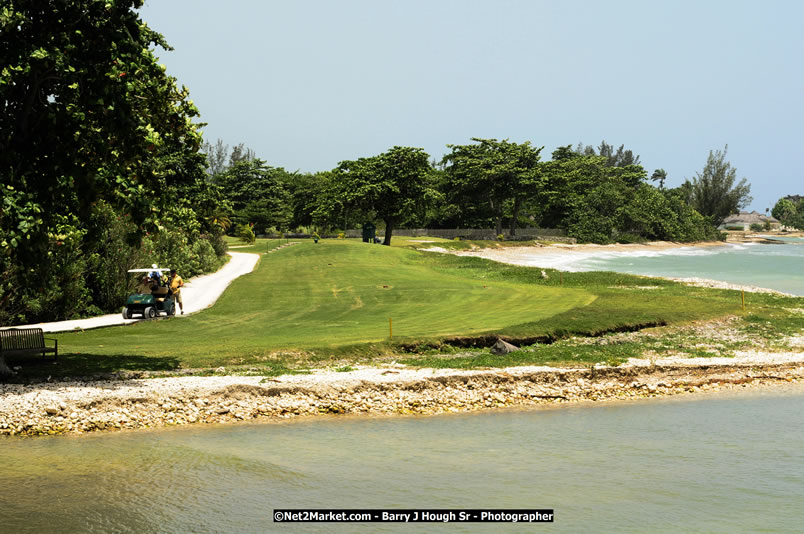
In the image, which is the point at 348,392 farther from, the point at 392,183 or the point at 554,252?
the point at 554,252

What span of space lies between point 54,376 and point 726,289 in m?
41.3

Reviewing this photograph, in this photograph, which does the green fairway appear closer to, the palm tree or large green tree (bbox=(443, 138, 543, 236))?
the palm tree

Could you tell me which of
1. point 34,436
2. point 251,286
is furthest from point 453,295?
point 34,436

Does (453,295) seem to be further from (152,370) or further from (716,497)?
(716,497)

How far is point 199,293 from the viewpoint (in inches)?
1731

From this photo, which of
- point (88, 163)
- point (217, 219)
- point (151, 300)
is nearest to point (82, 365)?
point (88, 163)

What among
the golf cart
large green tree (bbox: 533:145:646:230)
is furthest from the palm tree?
large green tree (bbox: 533:145:646:230)

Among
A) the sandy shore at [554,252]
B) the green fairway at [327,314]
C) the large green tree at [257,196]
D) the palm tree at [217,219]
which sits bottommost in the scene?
the green fairway at [327,314]

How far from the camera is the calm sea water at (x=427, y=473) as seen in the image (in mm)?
12562

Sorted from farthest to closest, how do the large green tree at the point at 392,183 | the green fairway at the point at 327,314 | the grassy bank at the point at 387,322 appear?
the large green tree at the point at 392,183 < the green fairway at the point at 327,314 < the grassy bank at the point at 387,322

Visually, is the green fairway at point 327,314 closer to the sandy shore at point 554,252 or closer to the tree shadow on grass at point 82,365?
the tree shadow on grass at point 82,365

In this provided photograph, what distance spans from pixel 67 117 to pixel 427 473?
1194 cm

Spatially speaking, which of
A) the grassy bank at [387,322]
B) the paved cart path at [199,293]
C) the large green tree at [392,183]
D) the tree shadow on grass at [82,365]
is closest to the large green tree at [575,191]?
the large green tree at [392,183]

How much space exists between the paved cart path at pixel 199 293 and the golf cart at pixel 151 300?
1.59ft
